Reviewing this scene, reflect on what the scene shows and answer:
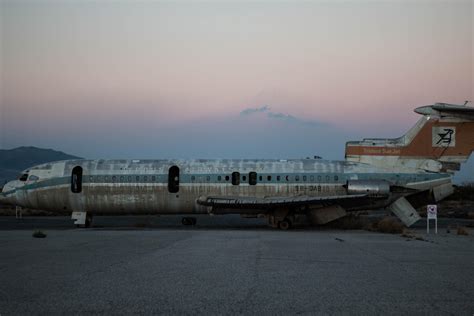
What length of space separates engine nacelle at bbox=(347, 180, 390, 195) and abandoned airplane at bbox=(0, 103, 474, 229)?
0.16ft

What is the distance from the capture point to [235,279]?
9.41 meters

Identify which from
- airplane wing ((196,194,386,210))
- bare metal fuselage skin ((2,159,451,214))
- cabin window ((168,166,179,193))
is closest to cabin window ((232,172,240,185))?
bare metal fuselage skin ((2,159,451,214))

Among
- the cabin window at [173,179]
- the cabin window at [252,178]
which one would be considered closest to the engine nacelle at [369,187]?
the cabin window at [252,178]

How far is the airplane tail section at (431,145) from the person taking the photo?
25.7 meters

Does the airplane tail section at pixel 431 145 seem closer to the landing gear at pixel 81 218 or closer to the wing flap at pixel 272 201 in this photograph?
the wing flap at pixel 272 201

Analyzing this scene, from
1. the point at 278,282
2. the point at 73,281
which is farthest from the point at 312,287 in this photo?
the point at 73,281

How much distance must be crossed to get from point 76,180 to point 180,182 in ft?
18.5

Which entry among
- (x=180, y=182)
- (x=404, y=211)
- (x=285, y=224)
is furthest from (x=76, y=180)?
(x=404, y=211)

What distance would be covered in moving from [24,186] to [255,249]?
1749 cm

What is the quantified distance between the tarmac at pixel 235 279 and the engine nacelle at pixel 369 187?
30.9 feet

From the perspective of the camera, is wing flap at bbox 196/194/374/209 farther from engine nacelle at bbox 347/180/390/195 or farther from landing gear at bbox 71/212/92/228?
landing gear at bbox 71/212/92/228

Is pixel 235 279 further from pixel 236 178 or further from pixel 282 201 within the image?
pixel 236 178

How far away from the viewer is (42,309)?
7.09 meters

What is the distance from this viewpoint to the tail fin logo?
25797 mm
